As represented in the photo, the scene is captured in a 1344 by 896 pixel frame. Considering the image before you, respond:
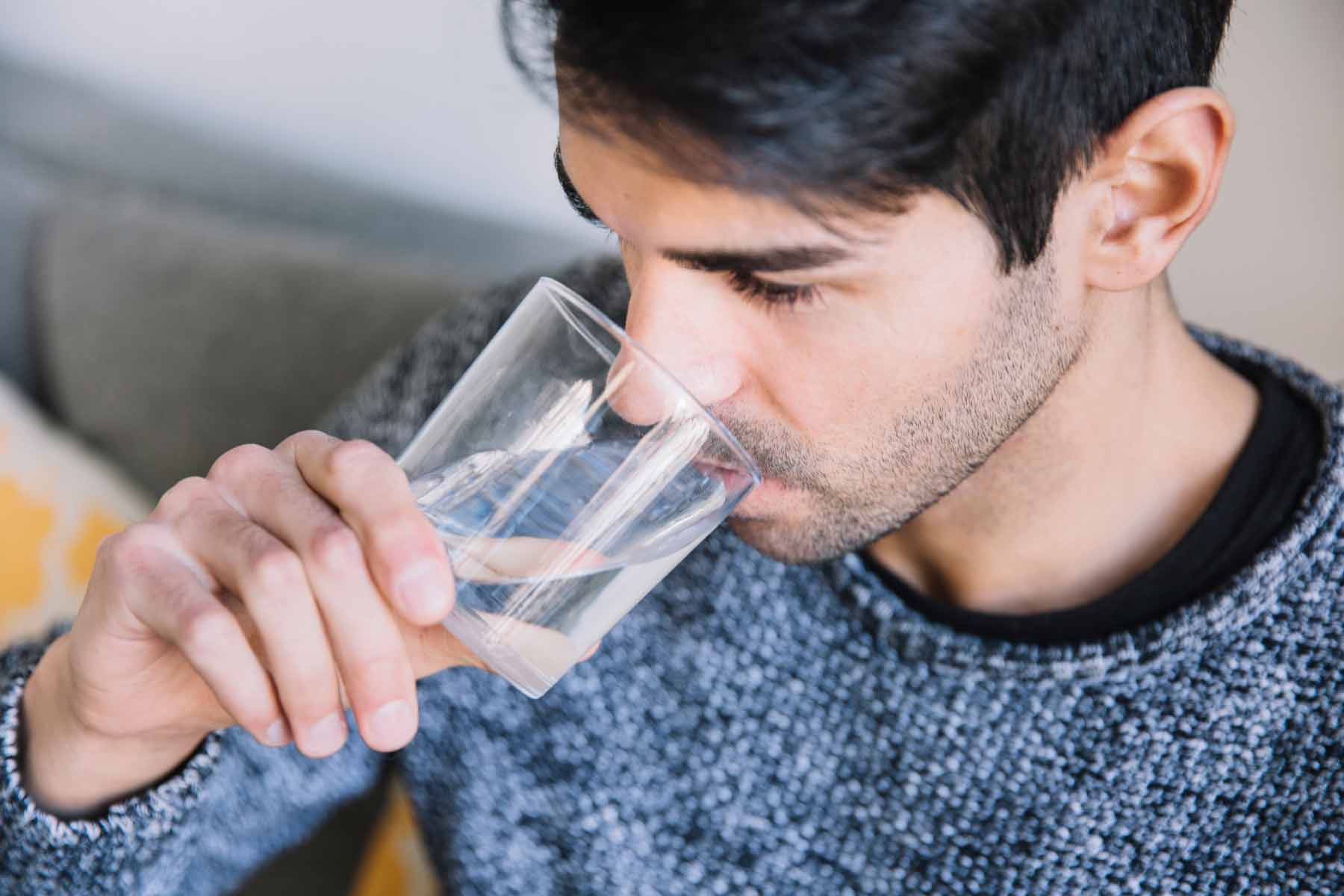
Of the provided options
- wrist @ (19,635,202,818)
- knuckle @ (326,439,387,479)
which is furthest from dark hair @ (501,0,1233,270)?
wrist @ (19,635,202,818)

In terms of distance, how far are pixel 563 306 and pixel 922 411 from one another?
0.29 meters

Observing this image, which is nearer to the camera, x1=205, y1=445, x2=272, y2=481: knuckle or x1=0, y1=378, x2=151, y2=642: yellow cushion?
x1=205, y1=445, x2=272, y2=481: knuckle

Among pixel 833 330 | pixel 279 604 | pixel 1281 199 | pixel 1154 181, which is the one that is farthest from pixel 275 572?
pixel 1281 199

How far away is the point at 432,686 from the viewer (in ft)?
3.87

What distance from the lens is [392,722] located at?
2.30 feet

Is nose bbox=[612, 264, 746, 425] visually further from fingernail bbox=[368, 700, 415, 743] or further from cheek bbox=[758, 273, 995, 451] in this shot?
fingernail bbox=[368, 700, 415, 743]

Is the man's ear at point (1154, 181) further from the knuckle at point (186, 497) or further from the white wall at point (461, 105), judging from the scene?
the knuckle at point (186, 497)

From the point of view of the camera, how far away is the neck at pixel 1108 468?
96cm

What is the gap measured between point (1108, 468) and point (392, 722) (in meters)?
0.63

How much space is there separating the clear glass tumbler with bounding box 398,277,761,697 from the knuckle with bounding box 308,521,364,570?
5cm

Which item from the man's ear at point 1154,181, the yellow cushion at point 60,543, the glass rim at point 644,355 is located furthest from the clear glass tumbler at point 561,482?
the yellow cushion at point 60,543

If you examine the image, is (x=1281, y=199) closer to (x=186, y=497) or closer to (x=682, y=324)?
(x=682, y=324)

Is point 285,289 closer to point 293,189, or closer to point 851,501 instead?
point 293,189

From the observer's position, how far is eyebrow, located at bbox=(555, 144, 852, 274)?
2.39 ft
